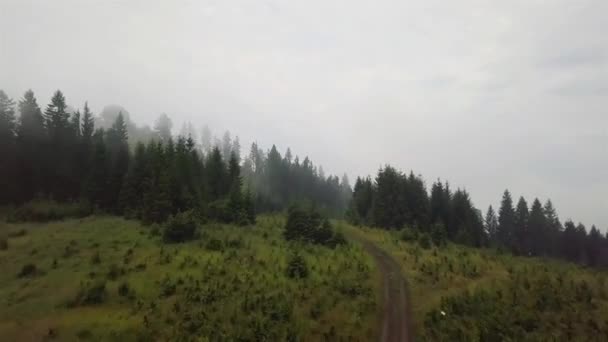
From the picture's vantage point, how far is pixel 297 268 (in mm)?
36000

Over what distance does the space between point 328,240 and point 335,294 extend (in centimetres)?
1821

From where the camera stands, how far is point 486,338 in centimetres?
2434

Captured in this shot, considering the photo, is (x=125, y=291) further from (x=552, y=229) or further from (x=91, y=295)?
(x=552, y=229)

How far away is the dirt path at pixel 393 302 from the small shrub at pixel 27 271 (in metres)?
30.0

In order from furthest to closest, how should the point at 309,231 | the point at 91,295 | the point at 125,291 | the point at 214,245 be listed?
the point at 309,231
the point at 214,245
the point at 125,291
the point at 91,295

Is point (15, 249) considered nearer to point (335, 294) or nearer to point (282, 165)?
point (335, 294)

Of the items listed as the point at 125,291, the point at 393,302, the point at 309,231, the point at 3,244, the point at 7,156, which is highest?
the point at 7,156

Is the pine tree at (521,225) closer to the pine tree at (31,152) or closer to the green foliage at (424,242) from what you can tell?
the green foliage at (424,242)

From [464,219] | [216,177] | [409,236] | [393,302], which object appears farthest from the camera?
[464,219]

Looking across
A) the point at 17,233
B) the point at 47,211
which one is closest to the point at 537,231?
the point at 47,211

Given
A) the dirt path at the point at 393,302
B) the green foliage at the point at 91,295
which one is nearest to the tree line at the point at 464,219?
the dirt path at the point at 393,302

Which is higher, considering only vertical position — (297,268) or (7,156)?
(7,156)

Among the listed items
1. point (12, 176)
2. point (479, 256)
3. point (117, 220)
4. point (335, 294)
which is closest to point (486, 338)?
point (335, 294)

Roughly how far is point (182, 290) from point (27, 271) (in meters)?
14.9
